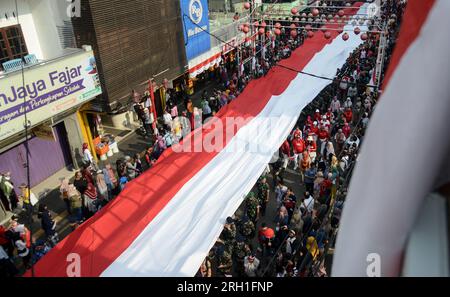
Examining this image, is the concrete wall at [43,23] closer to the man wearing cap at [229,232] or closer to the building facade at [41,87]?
the building facade at [41,87]

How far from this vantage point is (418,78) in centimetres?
120

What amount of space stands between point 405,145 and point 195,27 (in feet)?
62.6

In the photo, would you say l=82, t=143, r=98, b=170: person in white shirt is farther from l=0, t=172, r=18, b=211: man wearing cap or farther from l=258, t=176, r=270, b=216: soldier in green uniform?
l=258, t=176, r=270, b=216: soldier in green uniform

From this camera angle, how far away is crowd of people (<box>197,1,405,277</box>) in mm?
8727

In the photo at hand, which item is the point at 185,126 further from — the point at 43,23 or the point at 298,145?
the point at 43,23

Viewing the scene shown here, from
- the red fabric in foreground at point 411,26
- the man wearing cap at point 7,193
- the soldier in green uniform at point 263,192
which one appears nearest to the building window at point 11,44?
the man wearing cap at point 7,193

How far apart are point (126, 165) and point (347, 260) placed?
478 inches

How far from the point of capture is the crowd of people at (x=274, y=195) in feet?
29.1

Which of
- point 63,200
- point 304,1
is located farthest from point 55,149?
point 304,1

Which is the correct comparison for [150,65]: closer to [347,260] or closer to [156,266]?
[156,266]

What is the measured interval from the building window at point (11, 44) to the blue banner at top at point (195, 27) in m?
7.37

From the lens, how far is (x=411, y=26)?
1.36 meters

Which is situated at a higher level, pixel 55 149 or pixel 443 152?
pixel 443 152

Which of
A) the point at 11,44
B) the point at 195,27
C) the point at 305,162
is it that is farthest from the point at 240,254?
the point at 195,27
